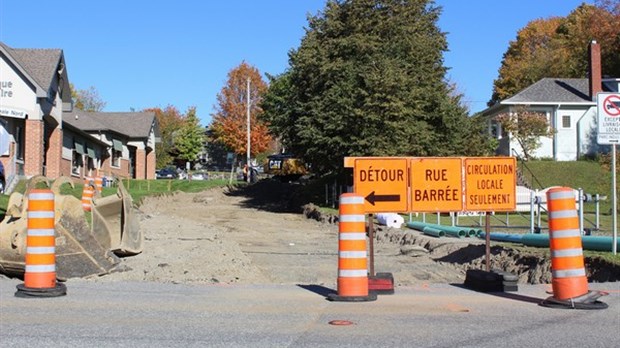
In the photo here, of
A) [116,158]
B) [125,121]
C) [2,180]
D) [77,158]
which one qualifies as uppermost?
[125,121]

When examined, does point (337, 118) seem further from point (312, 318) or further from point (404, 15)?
point (312, 318)

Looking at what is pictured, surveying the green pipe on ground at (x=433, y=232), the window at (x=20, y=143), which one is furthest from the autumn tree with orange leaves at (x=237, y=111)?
the green pipe on ground at (x=433, y=232)

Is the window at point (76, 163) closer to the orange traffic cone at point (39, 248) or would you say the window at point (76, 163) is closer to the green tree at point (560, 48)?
the orange traffic cone at point (39, 248)

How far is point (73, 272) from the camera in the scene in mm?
10859

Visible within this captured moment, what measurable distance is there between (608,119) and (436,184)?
3.71 m

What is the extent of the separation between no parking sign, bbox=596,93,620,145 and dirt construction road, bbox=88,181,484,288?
376cm

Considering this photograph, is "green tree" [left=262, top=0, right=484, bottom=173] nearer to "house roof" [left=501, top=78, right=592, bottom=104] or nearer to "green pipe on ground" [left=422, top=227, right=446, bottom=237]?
"green pipe on ground" [left=422, top=227, right=446, bottom=237]

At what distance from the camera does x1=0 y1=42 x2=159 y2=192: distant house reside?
31344 millimetres

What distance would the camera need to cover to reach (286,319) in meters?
7.54

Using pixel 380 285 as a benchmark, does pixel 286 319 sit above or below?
below

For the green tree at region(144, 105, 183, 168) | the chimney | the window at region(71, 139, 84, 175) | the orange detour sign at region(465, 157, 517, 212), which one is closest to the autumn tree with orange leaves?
the green tree at region(144, 105, 183, 168)

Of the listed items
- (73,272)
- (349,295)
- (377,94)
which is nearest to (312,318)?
(349,295)

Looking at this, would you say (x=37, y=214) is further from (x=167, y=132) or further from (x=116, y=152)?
(x=167, y=132)

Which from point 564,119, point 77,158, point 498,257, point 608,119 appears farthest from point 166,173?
point 608,119
